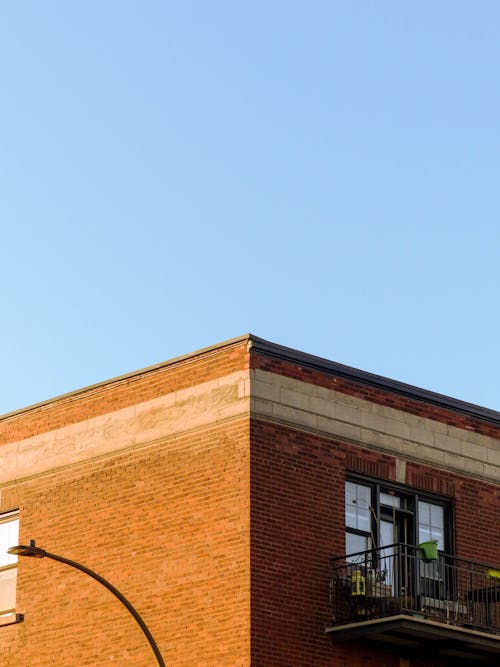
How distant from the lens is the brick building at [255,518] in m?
26.1

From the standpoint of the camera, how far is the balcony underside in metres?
25.5

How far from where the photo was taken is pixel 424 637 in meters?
26.3

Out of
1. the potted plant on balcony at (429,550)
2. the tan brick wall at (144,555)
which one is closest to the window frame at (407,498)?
the potted plant on balcony at (429,550)

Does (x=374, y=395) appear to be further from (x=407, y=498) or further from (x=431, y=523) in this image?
(x=431, y=523)

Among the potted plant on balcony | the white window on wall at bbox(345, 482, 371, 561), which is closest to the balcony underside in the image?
the potted plant on balcony

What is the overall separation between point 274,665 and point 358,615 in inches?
75.2

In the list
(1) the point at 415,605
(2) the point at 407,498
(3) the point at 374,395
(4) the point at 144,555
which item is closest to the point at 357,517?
(2) the point at 407,498

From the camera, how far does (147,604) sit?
2716 centimetres

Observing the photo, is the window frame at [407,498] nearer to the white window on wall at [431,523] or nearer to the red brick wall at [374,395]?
the white window on wall at [431,523]

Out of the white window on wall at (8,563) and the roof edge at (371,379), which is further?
the white window on wall at (8,563)

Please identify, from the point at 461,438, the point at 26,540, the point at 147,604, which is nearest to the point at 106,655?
the point at 147,604

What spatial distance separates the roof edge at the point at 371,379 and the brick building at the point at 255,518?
0.13ft

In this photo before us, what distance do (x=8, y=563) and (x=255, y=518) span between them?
647cm

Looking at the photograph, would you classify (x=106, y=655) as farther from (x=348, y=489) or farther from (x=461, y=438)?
(x=461, y=438)
